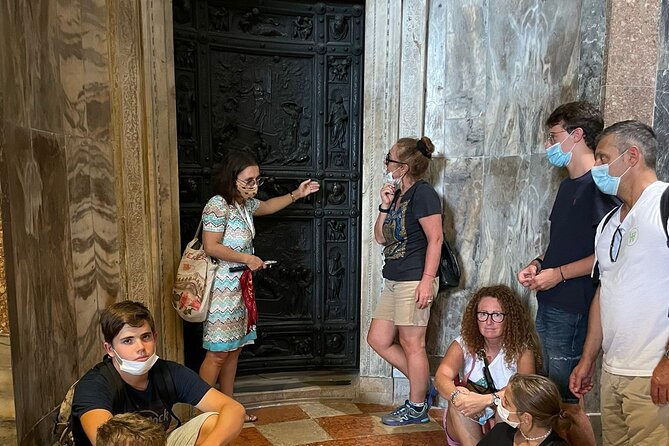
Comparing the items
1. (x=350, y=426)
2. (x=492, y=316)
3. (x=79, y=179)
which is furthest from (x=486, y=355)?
(x=79, y=179)

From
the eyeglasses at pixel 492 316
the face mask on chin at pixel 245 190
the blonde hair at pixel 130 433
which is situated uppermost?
the face mask on chin at pixel 245 190

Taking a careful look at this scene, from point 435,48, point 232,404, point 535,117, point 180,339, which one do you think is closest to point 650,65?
point 535,117

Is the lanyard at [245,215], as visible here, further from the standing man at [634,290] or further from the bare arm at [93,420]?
the standing man at [634,290]

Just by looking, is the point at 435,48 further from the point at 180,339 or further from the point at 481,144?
the point at 180,339

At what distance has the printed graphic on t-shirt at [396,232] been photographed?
3.22 meters

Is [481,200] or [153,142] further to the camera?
[481,200]

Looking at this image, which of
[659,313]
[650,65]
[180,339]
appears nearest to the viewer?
[659,313]

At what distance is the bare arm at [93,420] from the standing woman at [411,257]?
1895 millimetres

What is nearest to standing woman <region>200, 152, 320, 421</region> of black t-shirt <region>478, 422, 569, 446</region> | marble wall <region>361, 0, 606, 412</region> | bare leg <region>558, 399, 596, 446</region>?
marble wall <region>361, 0, 606, 412</region>

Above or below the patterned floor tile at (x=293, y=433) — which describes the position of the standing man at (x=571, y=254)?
above

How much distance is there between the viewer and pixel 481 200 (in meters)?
3.45

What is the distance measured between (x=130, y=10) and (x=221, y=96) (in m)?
0.93

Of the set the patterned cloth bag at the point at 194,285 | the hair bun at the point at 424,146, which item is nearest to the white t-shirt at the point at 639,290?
the hair bun at the point at 424,146

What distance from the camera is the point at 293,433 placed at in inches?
126
